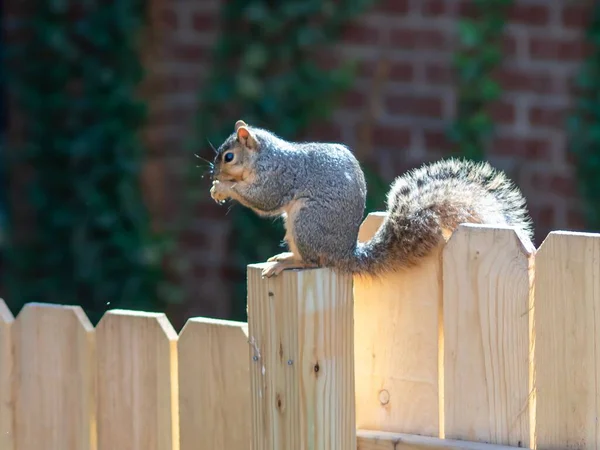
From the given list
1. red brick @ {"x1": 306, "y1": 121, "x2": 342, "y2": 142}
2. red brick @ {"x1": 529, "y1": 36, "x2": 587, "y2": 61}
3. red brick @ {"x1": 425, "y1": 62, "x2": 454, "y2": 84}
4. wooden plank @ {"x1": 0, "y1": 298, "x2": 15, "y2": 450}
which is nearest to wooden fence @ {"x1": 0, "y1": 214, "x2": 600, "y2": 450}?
wooden plank @ {"x1": 0, "y1": 298, "x2": 15, "y2": 450}

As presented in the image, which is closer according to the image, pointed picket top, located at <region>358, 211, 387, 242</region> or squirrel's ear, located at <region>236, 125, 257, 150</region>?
pointed picket top, located at <region>358, 211, 387, 242</region>

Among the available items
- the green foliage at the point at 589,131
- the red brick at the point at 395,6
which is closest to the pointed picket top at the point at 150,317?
the red brick at the point at 395,6

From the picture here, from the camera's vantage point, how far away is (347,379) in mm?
1935

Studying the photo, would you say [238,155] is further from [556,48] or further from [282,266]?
[556,48]

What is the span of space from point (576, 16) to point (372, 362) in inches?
84.7

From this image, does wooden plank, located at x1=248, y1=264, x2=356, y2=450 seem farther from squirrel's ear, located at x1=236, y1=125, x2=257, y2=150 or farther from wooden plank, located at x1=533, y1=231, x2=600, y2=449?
squirrel's ear, located at x1=236, y1=125, x2=257, y2=150

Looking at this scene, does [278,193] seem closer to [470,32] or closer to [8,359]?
[8,359]

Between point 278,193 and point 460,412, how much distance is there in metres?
0.59

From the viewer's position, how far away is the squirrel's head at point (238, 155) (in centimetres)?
240

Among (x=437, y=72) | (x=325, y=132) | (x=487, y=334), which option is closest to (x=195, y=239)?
(x=325, y=132)

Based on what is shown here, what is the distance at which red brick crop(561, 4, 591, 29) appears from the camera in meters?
3.79

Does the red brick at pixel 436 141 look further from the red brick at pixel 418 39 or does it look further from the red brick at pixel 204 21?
the red brick at pixel 204 21

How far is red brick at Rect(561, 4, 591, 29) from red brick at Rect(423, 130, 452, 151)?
55 centimetres

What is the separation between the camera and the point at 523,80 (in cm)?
376
